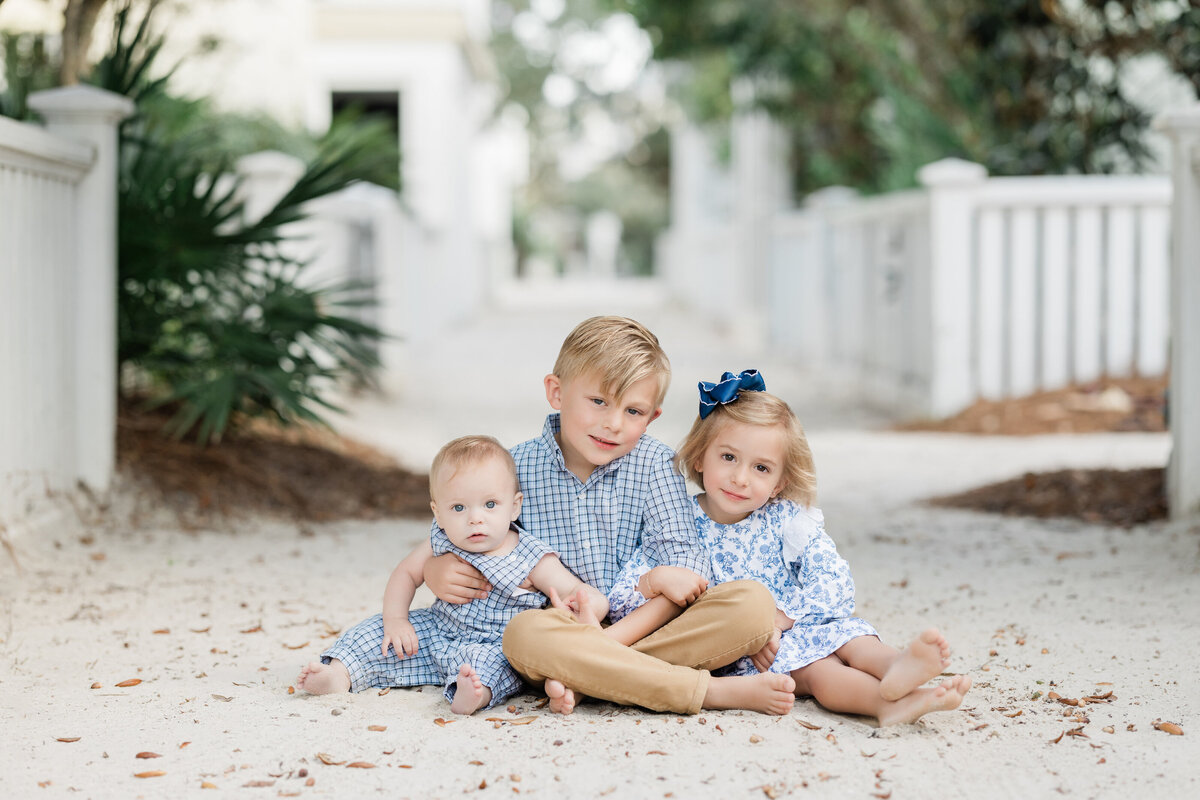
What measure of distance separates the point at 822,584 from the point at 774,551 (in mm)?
158

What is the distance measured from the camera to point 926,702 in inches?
105

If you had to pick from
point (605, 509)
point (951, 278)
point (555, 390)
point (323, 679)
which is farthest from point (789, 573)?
point (951, 278)

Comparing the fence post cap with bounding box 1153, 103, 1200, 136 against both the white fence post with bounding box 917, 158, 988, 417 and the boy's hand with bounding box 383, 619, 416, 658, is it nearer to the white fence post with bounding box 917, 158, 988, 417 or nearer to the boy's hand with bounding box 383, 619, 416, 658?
the white fence post with bounding box 917, 158, 988, 417

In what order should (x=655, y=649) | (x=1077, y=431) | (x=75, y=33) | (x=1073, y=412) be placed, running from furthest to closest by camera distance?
(x=1073, y=412) → (x=1077, y=431) → (x=75, y=33) → (x=655, y=649)

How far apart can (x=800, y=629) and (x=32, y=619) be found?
2.21 metres

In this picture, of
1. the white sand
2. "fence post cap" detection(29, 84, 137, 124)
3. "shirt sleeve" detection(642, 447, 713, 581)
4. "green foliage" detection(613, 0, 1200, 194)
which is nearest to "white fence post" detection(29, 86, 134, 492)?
"fence post cap" detection(29, 84, 137, 124)

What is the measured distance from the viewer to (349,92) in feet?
59.2

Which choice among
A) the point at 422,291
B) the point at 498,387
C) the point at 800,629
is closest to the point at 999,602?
the point at 800,629

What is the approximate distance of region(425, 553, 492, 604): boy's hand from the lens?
2.96 metres

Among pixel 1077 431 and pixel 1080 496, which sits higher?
pixel 1077 431

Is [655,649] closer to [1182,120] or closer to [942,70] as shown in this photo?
[1182,120]

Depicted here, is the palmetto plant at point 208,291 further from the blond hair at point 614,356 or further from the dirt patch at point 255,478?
the blond hair at point 614,356

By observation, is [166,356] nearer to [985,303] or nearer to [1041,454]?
[1041,454]

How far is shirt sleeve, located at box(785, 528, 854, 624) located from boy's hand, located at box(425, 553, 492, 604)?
727mm
